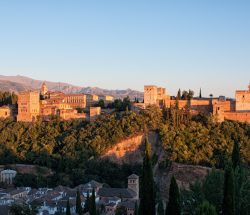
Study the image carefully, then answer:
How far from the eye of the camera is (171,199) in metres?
17.9

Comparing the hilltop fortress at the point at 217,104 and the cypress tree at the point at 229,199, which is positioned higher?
the hilltop fortress at the point at 217,104

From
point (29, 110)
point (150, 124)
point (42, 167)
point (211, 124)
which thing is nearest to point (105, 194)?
point (42, 167)

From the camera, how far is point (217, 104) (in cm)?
4791

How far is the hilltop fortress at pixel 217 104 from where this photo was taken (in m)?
47.8

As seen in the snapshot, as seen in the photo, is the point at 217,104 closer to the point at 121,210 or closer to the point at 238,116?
the point at 238,116

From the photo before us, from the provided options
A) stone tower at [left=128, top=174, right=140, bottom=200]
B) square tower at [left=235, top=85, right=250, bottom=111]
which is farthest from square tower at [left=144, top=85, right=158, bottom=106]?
stone tower at [left=128, top=174, right=140, bottom=200]

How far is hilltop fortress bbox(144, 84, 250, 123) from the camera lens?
4781 centimetres

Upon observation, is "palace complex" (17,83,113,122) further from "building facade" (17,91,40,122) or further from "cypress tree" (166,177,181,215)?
"cypress tree" (166,177,181,215)

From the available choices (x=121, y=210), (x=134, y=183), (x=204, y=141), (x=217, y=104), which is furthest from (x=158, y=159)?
(x=121, y=210)

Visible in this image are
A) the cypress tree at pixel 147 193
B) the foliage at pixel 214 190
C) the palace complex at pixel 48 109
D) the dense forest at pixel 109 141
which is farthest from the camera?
the palace complex at pixel 48 109

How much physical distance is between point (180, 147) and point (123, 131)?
6.24m

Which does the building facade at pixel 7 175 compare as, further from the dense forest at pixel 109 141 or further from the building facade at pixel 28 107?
the building facade at pixel 28 107

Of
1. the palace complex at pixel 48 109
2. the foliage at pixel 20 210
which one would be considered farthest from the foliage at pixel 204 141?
the foliage at pixel 20 210

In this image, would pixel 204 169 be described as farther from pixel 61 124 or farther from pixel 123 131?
pixel 61 124
